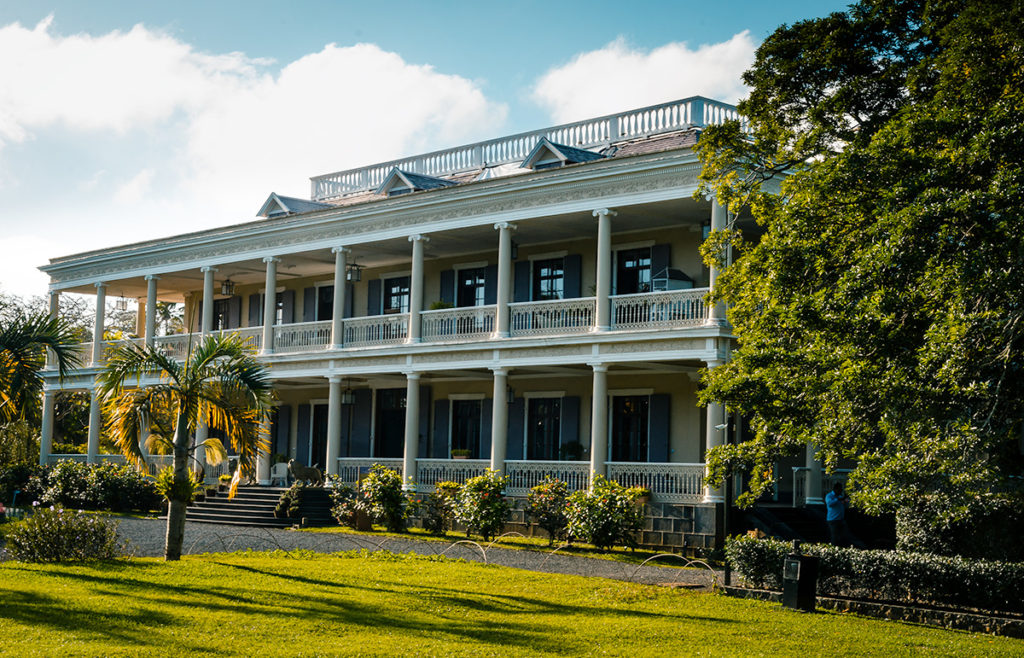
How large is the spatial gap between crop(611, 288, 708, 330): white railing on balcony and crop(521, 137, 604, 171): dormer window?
3343mm

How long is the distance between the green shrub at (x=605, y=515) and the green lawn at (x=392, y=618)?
453 cm

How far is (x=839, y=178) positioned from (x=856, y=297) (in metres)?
1.61

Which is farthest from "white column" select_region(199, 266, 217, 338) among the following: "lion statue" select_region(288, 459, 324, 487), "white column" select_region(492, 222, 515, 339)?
"white column" select_region(492, 222, 515, 339)

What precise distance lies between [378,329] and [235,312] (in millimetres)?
7963

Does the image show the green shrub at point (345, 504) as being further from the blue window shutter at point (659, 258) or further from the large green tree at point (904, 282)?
the large green tree at point (904, 282)

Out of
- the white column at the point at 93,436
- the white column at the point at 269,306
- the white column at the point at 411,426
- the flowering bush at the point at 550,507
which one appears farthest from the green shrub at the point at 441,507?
the white column at the point at 93,436

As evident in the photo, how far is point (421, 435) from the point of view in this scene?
27.4 m

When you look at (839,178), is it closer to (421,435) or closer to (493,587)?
(493,587)

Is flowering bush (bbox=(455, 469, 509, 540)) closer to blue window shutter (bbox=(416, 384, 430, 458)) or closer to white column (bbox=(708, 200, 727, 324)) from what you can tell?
white column (bbox=(708, 200, 727, 324))

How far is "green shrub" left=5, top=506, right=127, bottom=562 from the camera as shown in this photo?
1421 cm

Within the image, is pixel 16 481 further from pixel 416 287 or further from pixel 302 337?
pixel 416 287

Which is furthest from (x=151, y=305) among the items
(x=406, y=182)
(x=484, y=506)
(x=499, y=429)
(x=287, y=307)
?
(x=484, y=506)

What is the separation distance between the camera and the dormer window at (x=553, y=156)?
74.6ft

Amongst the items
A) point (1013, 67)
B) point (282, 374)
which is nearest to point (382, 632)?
point (1013, 67)
